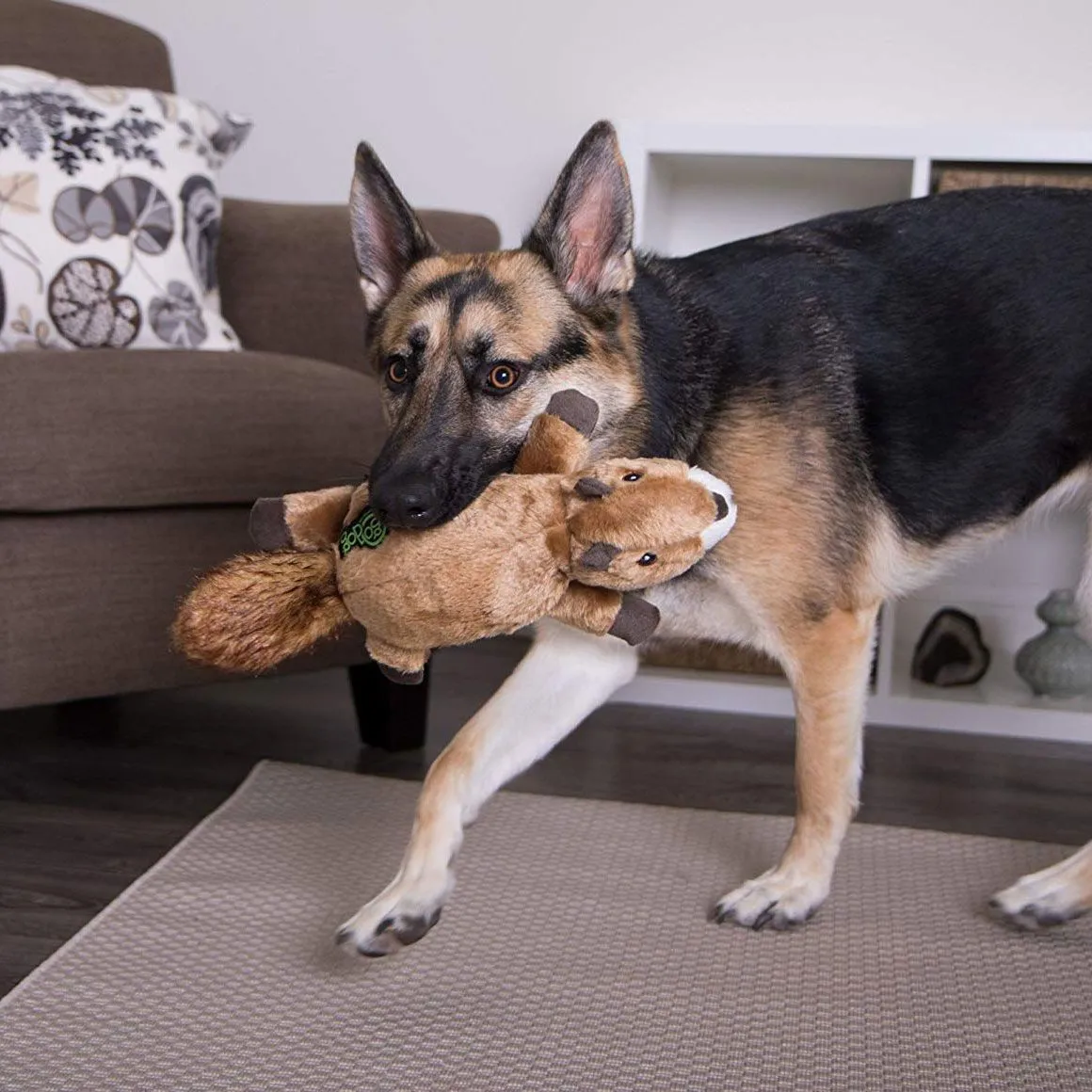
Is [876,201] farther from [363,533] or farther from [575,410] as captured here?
[363,533]

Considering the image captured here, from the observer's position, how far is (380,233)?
5.66 ft

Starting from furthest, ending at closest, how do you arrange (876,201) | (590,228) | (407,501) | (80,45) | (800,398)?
(876,201) → (80,45) → (800,398) → (590,228) → (407,501)

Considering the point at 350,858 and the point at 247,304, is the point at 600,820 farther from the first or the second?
the point at 247,304

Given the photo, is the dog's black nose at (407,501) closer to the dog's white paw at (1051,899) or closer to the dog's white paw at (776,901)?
the dog's white paw at (776,901)

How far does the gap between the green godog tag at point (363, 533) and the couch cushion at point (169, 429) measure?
0.63 m

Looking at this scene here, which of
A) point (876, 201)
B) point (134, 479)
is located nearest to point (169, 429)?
point (134, 479)

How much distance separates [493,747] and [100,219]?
4.52 ft

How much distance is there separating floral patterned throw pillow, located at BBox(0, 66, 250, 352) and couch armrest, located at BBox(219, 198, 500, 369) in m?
0.14

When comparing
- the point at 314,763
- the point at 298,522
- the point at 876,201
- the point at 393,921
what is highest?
the point at 876,201

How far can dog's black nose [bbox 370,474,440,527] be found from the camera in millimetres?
1345

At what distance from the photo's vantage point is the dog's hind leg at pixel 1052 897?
1.71 m

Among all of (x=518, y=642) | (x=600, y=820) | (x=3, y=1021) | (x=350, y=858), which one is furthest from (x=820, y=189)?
(x=3, y=1021)

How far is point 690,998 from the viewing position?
5.09ft

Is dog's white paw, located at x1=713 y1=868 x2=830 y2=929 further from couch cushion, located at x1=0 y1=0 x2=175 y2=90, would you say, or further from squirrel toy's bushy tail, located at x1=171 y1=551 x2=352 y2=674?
couch cushion, located at x1=0 y1=0 x2=175 y2=90
